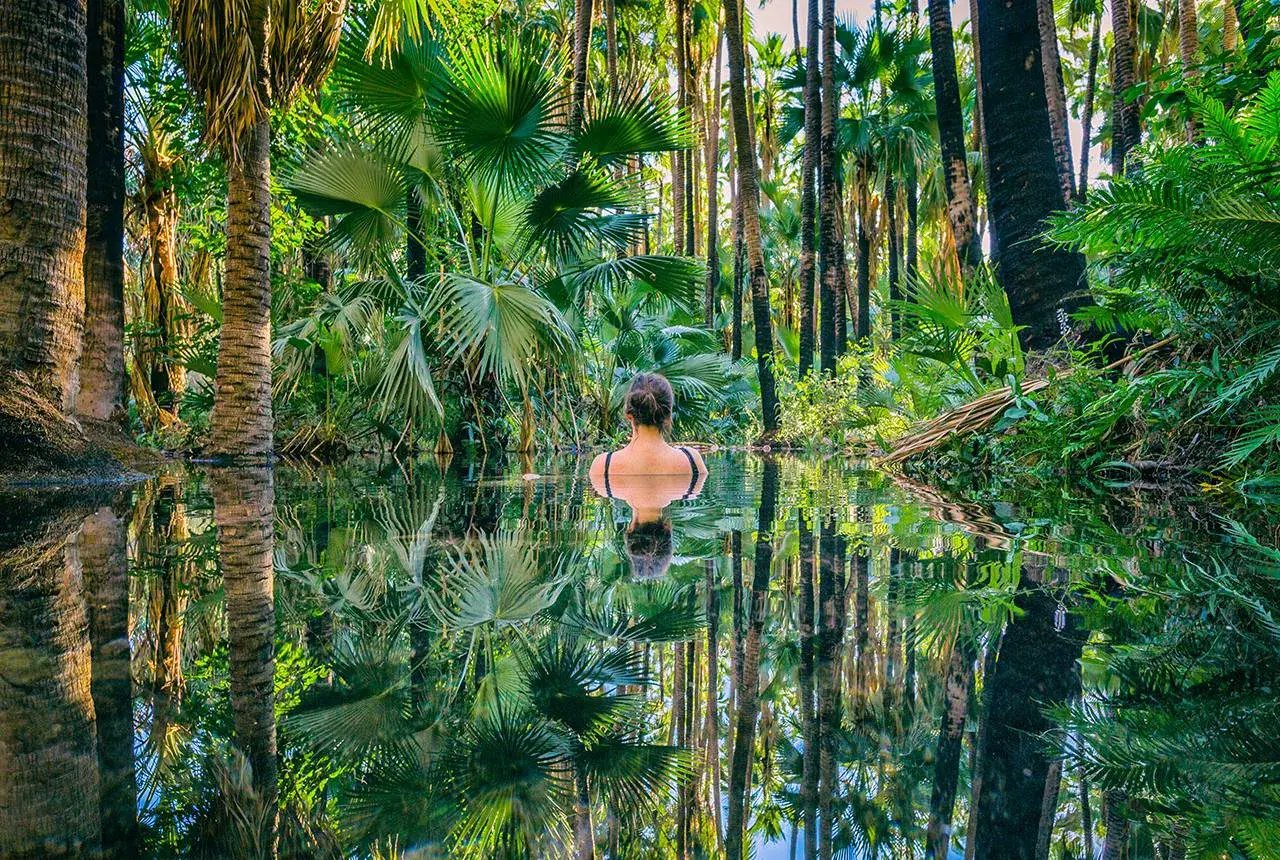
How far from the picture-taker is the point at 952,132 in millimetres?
8062

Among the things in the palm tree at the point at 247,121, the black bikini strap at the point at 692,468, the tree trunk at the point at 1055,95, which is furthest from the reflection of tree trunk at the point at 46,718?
the tree trunk at the point at 1055,95

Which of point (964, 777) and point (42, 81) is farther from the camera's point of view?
point (42, 81)

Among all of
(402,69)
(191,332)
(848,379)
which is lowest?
(848,379)

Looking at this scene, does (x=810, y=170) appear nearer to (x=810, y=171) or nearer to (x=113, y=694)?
(x=810, y=171)

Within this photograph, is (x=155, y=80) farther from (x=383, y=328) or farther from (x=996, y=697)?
(x=996, y=697)

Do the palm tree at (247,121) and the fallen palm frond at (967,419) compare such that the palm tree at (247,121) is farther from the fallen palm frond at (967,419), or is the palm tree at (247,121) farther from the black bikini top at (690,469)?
the fallen palm frond at (967,419)

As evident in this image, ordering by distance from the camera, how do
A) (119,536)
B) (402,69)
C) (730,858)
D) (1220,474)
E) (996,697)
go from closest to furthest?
(730,858) < (996,697) < (119,536) < (1220,474) < (402,69)

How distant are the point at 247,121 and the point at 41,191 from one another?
1.66 metres

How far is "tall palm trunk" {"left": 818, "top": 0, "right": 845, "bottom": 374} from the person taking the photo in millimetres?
11852

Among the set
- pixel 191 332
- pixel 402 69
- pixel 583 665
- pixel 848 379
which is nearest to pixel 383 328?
pixel 402 69

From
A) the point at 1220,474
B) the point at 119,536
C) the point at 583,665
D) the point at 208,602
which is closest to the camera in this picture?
the point at 583,665

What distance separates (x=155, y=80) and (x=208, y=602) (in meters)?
7.83

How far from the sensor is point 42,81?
3.62 meters

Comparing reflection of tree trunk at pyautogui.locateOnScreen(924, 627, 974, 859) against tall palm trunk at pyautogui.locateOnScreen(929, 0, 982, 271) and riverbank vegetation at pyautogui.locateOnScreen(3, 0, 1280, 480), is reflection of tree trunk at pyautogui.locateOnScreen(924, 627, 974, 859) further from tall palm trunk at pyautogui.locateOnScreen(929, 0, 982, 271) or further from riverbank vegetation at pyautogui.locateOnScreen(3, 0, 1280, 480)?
tall palm trunk at pyautogui.locateOnScreen(929, 0, 982, 271)
